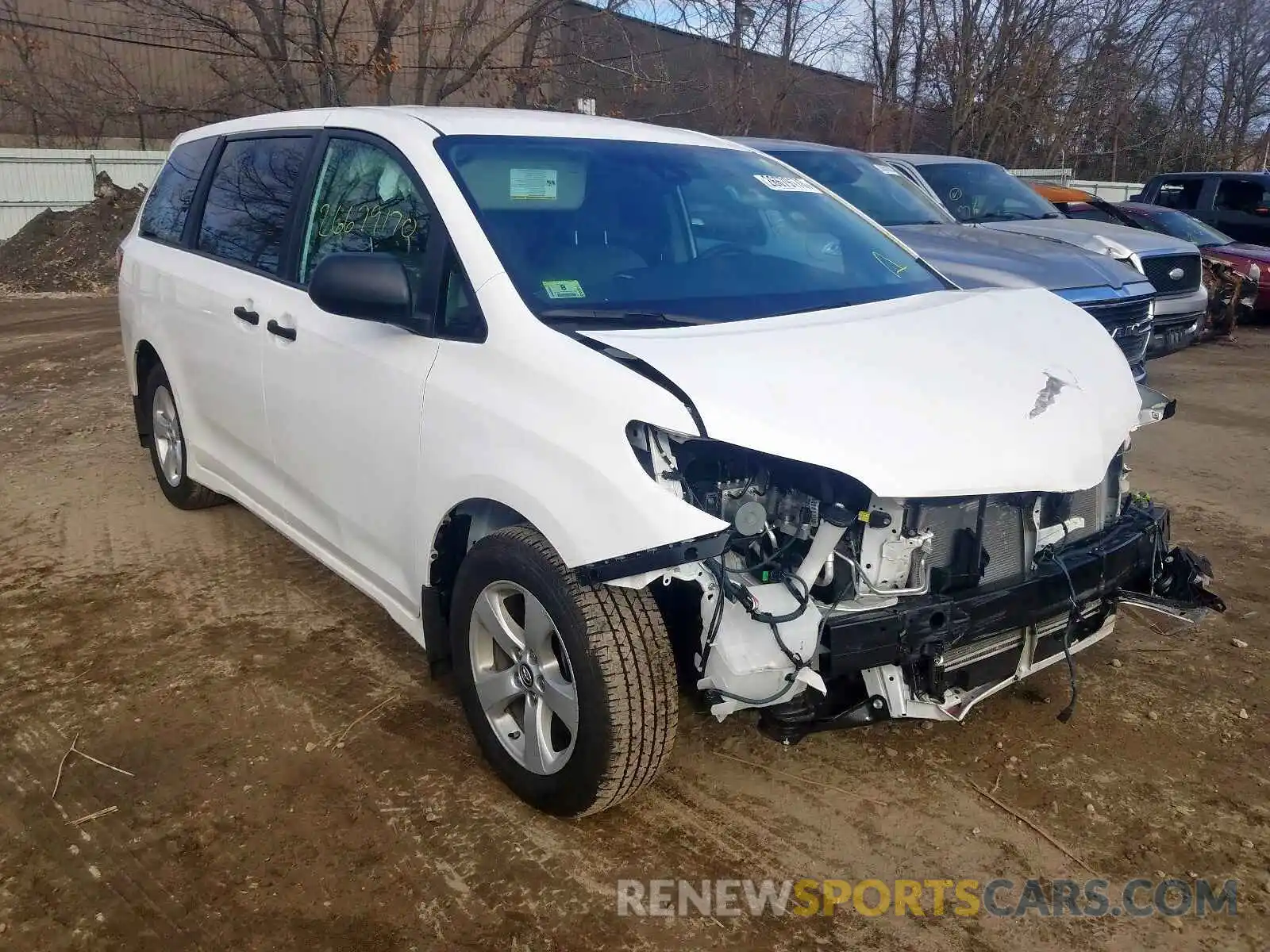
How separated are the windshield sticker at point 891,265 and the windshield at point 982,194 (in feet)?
19.0

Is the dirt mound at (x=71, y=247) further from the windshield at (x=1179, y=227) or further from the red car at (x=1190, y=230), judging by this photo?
the windshield at (x=1179, y=227)

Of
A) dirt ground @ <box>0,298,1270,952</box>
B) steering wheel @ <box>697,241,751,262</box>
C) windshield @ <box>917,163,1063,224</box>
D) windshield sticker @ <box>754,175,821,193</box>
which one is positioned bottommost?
dirt ground @ <box>0,298,1270,952</box>

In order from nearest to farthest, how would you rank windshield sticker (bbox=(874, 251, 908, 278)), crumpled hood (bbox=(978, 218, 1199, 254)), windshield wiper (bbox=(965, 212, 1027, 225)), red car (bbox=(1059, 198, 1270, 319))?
windshield sticker (bbox=(874, 251, 908, 278)) → crumpled hood (bbox=(978, 218, 1199, 254)) → windshield wiper (bbox=(965, 212, 1027, 225)) → red car (bbox=(1059, 198, 1270, 319))

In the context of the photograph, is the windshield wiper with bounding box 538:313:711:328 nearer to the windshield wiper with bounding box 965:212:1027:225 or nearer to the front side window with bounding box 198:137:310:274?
the front side window with bounding box 198:137:310:274

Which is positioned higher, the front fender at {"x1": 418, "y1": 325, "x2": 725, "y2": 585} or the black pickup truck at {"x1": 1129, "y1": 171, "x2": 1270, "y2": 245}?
the black pickup truck at {"x1": 1129, "y1": 171, "x2": 1270, "y2": 245}

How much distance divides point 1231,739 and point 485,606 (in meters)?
2.41

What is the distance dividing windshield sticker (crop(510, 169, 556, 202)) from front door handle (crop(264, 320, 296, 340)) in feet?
3.18

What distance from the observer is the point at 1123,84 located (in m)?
28.1

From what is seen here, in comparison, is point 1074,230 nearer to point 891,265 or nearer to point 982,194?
point 982,194

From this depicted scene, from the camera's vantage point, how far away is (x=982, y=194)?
959cm

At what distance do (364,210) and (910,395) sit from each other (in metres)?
1.94

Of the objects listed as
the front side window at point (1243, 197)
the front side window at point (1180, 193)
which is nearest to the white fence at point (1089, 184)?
the front side window at point (1180, 193)

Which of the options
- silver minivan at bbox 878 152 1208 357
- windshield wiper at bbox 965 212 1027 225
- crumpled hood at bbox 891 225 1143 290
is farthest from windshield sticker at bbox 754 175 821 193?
windshield wiper at bbox 965 212 1027 225

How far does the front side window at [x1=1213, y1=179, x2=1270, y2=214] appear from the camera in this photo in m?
14.3
